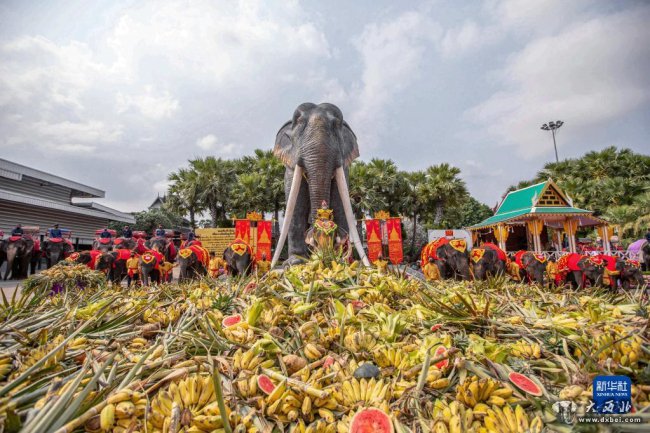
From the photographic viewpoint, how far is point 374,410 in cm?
98

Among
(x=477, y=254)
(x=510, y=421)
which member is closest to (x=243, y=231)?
(x=477, y=254)

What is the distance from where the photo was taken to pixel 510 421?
930 mm

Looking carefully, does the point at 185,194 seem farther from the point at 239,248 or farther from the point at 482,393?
the point at 482,393

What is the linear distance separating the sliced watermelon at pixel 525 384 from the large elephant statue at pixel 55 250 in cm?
1547

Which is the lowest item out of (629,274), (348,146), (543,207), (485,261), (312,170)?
(629,274)

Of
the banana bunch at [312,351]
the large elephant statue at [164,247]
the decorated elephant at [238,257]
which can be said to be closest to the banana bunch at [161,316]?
the banana bunch at [312,351]

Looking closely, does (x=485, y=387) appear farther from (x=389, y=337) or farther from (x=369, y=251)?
(x=369, y=251)

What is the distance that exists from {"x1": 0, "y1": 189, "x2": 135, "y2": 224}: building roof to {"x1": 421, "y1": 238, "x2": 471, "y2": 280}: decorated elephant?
61.9ft

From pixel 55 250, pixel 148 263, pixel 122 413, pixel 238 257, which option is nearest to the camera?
pixel 122 413

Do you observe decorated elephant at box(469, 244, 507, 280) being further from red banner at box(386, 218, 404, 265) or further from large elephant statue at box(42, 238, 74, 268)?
large elephant statue at box(42, 238, 74, 268)

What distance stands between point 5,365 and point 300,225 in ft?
18.1

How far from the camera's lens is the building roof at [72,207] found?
15.5m

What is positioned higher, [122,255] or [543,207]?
[543,207]

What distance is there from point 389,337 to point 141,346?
3.51 feet
